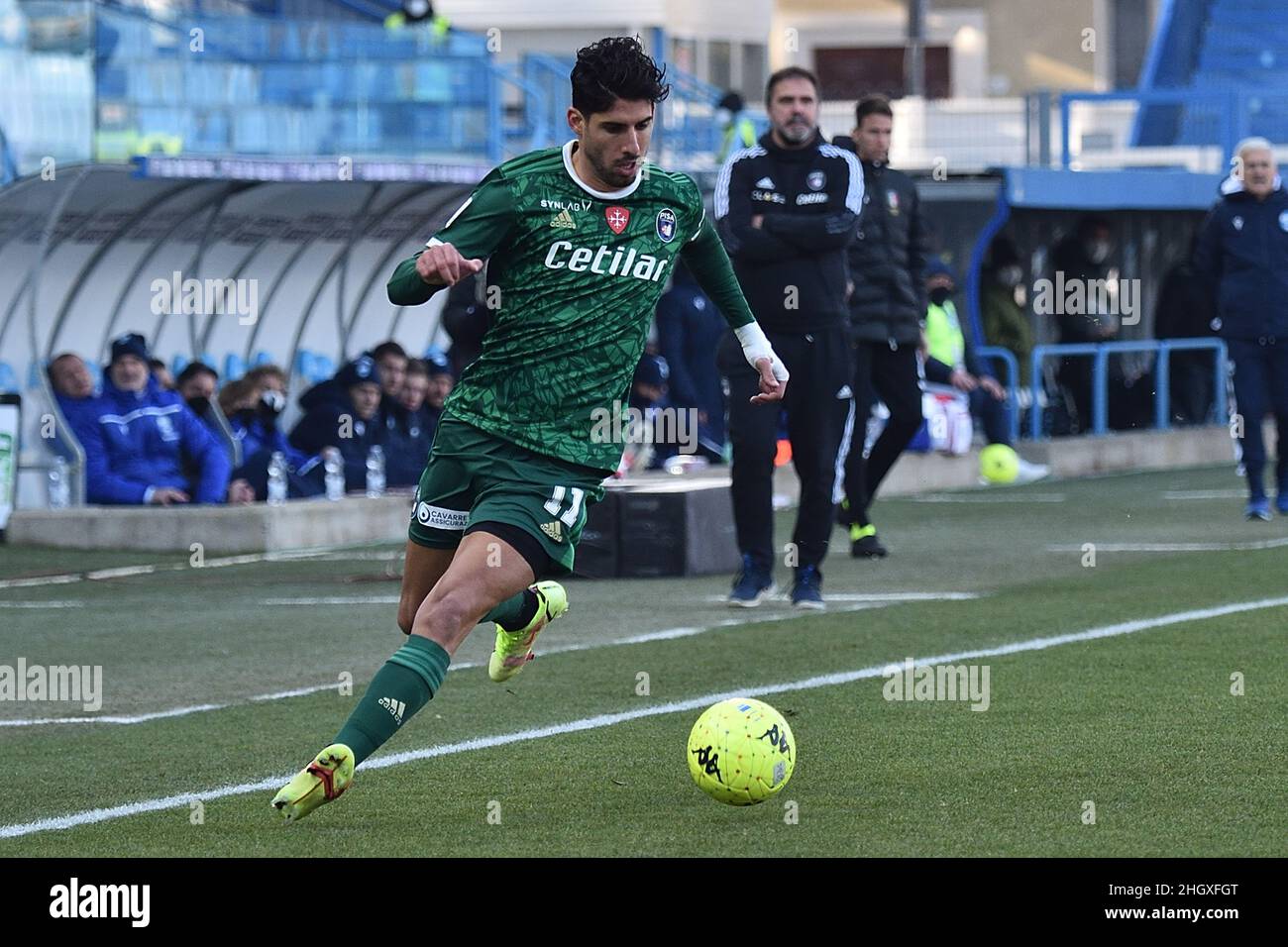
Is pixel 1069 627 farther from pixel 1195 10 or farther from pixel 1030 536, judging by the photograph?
pixel 1195 10

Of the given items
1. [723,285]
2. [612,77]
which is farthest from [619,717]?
[612,77]

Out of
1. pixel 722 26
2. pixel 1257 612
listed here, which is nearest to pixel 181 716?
pixel 1257 612

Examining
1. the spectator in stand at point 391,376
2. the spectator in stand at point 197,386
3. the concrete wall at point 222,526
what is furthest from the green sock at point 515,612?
the spectator in stand at point 391,376

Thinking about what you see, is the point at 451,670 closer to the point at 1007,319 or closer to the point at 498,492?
Answer: the point at 498,492

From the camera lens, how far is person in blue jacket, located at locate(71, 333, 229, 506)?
16938 mm

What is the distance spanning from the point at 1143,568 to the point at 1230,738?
568cm

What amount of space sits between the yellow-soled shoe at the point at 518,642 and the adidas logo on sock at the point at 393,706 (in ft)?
3.91

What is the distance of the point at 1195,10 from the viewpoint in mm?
36938

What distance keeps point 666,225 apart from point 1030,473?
14739 mm

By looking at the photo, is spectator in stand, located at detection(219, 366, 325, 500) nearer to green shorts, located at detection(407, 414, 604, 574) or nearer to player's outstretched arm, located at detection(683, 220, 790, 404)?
player's outstretched arm, located at detection(683, 220, 790, 404)

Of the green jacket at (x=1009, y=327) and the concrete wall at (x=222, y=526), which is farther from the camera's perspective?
the green jacket at (x=1009, y=327)

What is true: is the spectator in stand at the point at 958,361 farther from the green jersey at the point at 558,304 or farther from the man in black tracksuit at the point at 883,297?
the green jersey at the point at 558,304

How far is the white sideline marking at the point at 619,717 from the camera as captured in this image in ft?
23.5

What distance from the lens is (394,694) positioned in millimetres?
6832
